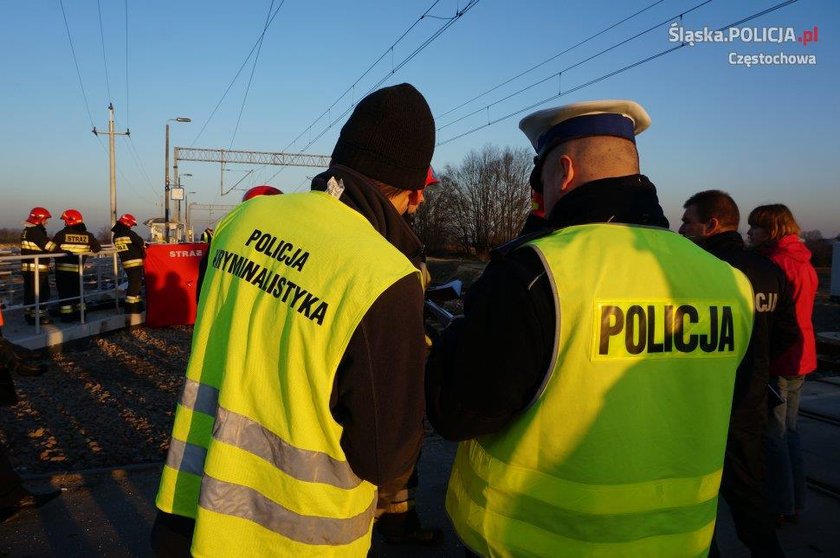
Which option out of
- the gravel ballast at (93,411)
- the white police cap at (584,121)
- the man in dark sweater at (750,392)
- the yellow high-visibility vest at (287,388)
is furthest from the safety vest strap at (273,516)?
the gravel ballast at (93,411)

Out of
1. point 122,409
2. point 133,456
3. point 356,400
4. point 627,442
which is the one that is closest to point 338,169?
point 356,400

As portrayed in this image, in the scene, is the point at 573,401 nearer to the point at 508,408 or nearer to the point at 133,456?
the point at 508,408

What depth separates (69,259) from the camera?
10.1 meters

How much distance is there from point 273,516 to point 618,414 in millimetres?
824

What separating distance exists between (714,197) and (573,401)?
2604 mm

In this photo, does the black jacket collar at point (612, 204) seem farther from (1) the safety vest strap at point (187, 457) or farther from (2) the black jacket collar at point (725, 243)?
(2) the black jacket collar at point (725, 243)

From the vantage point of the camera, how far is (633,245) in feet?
4.57

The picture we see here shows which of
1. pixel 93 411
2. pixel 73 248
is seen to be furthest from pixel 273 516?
pixel 73 248

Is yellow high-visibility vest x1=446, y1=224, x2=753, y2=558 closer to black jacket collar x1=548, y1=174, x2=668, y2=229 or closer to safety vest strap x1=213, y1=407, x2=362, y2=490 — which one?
black jacket collar x1=548, y1=174, x2=668, y2=229

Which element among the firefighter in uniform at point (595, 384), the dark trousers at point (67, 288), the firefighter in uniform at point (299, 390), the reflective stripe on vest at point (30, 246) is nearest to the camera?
the firefighter in uniform at point (299, 390)

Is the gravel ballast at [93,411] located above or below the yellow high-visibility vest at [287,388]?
below

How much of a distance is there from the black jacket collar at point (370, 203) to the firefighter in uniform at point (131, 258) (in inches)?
429

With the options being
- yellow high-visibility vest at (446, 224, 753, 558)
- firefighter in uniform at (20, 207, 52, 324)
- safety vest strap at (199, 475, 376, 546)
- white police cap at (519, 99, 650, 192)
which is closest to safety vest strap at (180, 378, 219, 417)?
safety vest strap at (199, 475, 376, 546)

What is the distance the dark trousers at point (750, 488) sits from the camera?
2947mm
